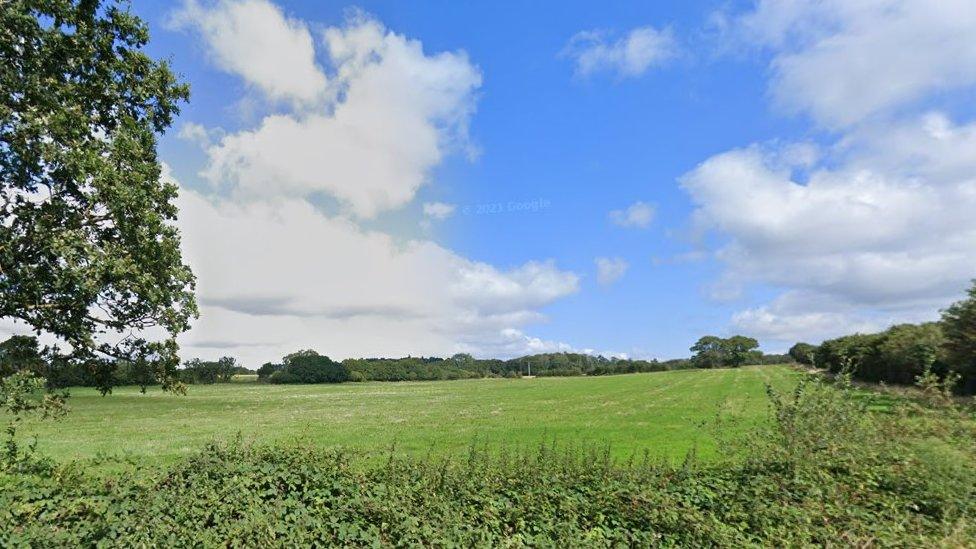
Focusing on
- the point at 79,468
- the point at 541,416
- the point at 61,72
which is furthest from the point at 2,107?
the point at 541,416

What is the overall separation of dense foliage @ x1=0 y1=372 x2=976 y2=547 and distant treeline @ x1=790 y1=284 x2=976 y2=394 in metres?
2.01

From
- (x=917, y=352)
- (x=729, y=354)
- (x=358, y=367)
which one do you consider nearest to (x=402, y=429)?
(x=917, y=352)

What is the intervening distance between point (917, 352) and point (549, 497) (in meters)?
43.3

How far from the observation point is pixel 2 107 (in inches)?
364

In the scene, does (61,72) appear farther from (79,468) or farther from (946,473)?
(946,473)

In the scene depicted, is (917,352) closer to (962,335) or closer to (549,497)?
(962,335)

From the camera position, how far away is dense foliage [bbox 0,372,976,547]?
7293 millimetres

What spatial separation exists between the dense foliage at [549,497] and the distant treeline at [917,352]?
6.60 ft

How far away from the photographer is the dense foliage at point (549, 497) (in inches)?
287

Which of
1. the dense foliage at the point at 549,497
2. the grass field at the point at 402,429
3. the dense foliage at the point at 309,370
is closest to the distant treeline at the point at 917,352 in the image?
the dense foliage at the point at 549,497

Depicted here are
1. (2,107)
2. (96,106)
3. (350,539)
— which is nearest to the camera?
(350,539)

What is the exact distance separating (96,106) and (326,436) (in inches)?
810

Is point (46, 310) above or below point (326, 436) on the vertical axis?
above

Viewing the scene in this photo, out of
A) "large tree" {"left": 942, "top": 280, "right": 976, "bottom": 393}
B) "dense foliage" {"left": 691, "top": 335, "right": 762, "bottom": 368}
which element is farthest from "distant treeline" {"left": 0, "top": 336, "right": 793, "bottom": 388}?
"large tree" {"left": 942, "top": 280, "right": 976, "bottom": 393}
